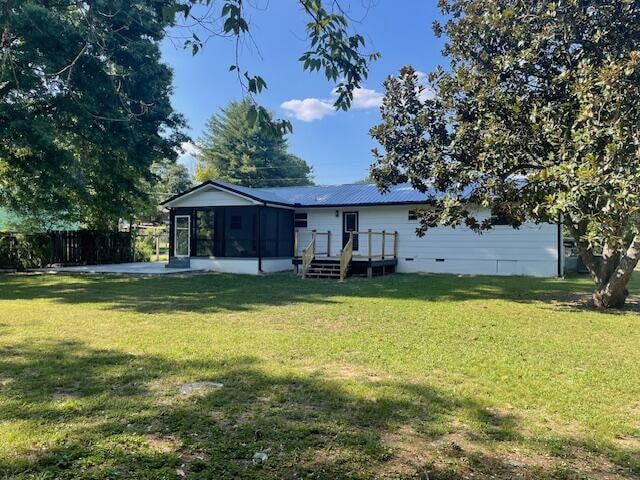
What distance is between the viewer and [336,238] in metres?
19.3

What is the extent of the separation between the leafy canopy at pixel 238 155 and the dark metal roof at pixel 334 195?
2212cm

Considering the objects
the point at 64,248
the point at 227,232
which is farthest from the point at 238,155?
the point at 227,232

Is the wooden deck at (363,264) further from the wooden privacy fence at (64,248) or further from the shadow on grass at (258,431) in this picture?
the shadow on grass at (258,431)

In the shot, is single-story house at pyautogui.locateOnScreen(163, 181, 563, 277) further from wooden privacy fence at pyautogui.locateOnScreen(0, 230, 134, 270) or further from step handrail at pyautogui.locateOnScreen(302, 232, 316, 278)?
wooden privacy fence at pyautogui.locateOnScreen(0, 230, 134, 270)

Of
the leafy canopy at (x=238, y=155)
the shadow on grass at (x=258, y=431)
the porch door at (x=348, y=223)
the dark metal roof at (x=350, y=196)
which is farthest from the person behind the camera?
the leafy canopy at (x=238, y=155)

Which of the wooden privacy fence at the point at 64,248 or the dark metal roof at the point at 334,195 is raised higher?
the dark metal roof at the point at 334,195

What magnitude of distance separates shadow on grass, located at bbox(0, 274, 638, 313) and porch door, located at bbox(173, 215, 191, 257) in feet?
10.3

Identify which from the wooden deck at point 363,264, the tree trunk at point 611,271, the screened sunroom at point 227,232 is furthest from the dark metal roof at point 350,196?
the tree trunk at point 611,271

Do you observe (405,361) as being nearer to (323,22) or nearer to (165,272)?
(323,22)

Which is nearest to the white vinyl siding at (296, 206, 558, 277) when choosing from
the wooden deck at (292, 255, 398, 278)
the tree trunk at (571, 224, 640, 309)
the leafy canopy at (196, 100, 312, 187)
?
the wooden deck at (292, 255, 398, 278)

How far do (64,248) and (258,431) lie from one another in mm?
19623

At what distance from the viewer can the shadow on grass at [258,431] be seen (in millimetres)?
2893

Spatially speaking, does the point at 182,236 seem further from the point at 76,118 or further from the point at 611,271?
the point at 611,271

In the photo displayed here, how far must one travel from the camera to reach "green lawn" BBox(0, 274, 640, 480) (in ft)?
9.82
